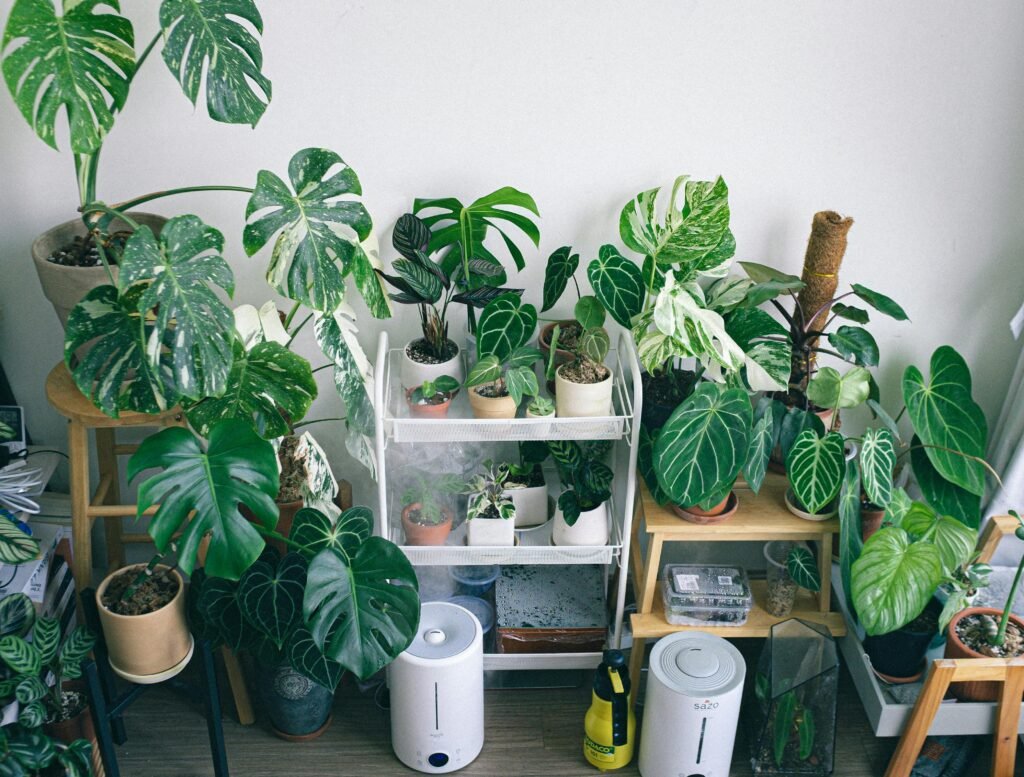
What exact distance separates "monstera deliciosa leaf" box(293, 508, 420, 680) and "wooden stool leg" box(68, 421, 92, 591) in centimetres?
57

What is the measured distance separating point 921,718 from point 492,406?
3.71 feet

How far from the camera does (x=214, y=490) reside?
1.73m

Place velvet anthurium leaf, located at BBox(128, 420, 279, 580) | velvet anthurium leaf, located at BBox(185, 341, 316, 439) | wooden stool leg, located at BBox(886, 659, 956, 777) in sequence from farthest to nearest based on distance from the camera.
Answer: wooden stool leg, located at BBox(886, 659, 956, 777)
velvet anthurium leaf, located at BBox(185, 341, 316, 439)
velvet anthurium leaf, located at BBox(128, 420, 279, 580)

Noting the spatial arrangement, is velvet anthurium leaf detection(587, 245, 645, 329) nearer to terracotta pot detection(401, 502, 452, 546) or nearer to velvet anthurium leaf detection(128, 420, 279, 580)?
terracotta pot detection(401, 502, 452, 546)

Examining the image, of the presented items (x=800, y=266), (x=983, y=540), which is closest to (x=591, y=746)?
(x=983, y=540)

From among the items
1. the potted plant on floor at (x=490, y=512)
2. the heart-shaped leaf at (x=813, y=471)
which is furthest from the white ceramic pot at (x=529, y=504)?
the heart-shaped leaf at (x=813, y=471)

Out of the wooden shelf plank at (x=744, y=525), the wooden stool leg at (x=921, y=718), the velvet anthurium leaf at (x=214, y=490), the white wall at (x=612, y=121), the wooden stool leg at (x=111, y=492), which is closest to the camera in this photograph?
the velvet anthurium leaf at (x=214, y=490)

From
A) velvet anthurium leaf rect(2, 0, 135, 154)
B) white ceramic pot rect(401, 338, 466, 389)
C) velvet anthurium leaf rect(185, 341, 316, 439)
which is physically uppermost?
velvet anthurium leaf rect(2, 0, 135, 154)

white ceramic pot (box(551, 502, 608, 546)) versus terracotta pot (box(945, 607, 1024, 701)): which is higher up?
white ceramic pot (box(551, 502, 608, 546))

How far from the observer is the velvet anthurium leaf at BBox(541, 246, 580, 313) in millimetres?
2164

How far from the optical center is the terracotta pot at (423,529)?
224 cm

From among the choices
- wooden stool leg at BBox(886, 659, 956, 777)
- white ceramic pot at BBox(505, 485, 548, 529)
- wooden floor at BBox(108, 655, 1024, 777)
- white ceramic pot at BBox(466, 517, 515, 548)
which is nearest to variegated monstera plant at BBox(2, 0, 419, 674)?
white ceramic pot at BBox(466, 517, 515, 548)

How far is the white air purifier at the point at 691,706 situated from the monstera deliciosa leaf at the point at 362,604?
1.94 ft

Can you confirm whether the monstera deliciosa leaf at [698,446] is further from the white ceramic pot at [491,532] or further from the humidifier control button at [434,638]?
the humidifier control button at [434,638]
